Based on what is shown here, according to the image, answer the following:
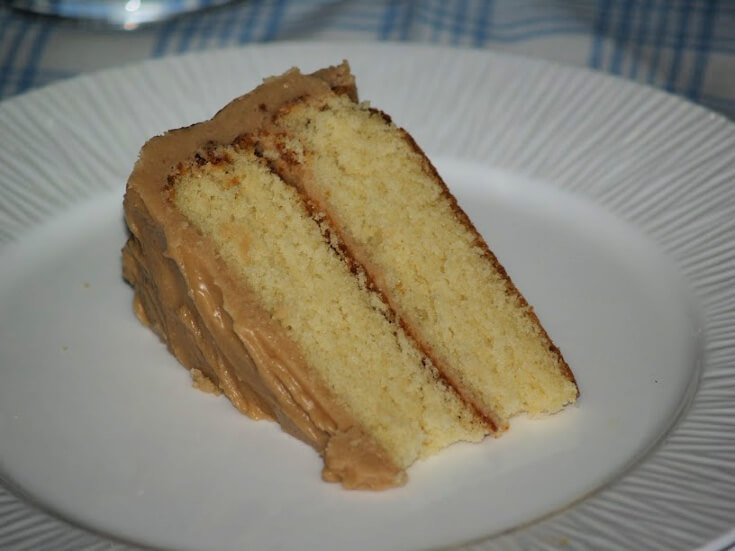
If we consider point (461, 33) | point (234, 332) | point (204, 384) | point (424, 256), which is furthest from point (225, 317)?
point (461, 33)

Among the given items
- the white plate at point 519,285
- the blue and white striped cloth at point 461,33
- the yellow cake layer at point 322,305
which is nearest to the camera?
the white plate at point 519,285

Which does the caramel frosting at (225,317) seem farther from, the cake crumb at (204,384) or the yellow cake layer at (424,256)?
the yellow cake layer at (424,256)

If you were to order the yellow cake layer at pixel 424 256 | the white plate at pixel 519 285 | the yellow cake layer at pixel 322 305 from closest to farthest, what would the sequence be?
the white plate at pixel 519 285, the yellow cake layer at pixel 322 305, the yellow cake layer at pixel 424 256

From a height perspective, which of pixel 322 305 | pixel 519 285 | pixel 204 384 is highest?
pixel 322 305

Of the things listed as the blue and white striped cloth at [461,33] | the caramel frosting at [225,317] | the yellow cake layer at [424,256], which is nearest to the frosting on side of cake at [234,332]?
the caramel frosting at [225,317]

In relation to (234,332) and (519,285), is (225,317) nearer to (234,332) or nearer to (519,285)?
(234,332)

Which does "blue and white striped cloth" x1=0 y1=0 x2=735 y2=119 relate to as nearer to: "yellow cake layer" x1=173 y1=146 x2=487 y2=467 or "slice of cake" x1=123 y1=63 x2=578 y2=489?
"slice of cake" x1=123 y1=63 x2=578 y2=489
